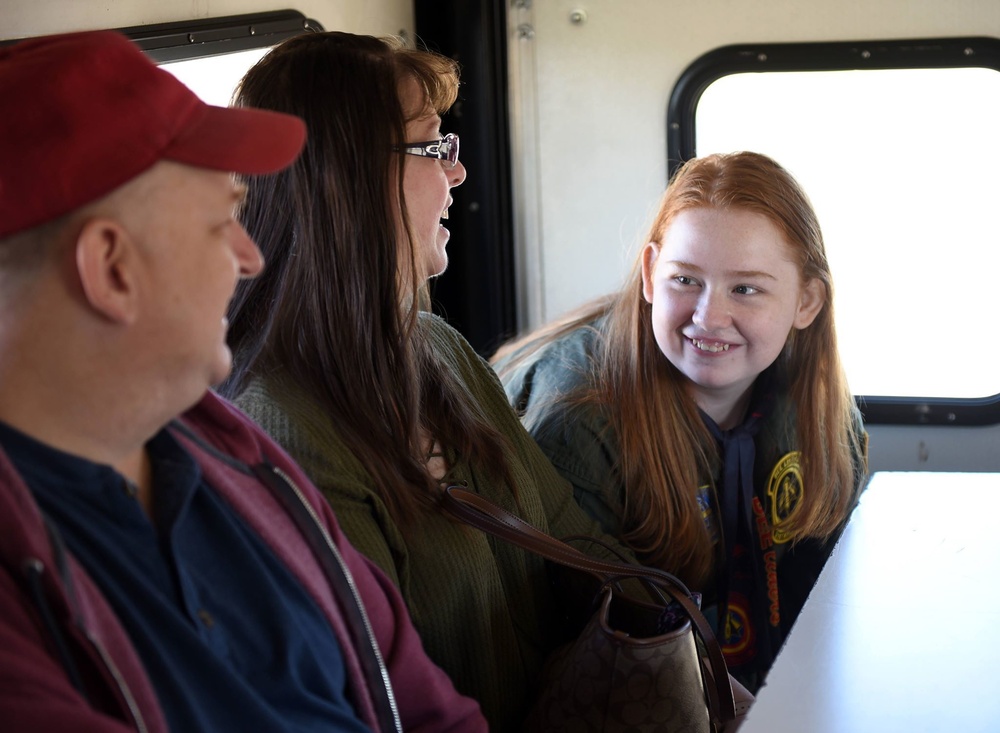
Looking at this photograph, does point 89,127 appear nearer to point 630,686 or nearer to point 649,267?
point 630,686

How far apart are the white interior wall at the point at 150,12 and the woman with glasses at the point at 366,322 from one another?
345 mm

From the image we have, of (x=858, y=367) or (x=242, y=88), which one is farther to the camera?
(x=858, y=367)

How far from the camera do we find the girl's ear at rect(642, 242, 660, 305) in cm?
234

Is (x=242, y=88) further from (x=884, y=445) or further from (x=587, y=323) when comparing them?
(x=884, y=445)

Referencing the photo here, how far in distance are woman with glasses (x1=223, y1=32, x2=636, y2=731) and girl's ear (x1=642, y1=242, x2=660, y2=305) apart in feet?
2.30

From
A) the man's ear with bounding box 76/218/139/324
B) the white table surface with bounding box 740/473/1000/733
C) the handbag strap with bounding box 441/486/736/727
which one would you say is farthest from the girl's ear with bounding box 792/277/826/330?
the man's ear with bounding box 76/218/139/324

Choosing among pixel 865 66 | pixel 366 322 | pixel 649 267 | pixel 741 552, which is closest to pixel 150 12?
pixel 366 322

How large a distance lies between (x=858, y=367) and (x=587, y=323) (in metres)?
1.23

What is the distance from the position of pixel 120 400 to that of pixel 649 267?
1.56m

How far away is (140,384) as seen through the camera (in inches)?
38.4

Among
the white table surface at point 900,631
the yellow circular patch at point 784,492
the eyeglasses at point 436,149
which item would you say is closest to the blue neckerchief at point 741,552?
the yellow circular patch at point 784,492

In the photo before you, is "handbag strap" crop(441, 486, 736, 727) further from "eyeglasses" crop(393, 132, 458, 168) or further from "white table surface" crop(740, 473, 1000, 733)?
"eyeglasses" crop(393, 132, 458, 168)

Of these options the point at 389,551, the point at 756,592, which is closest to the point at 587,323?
the point at 756,592

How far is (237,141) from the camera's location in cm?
104
